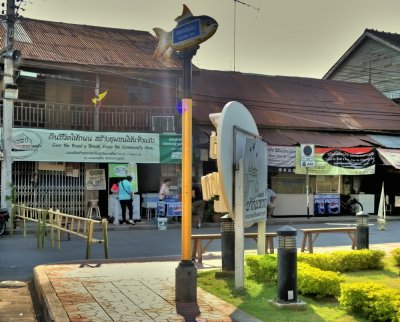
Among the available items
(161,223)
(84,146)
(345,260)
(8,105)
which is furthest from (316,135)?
(345,260)

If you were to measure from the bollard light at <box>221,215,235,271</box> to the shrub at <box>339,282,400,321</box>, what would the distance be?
8.15 feet

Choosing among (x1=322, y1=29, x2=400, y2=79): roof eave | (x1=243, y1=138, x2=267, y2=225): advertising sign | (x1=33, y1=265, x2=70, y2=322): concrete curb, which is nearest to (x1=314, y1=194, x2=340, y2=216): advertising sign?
(x1=322, y1=29, x2=400, y2=79): roof eave

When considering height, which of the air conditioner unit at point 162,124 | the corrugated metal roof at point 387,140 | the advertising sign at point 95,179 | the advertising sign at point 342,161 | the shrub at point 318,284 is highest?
the air conditioner unit at point 162,124

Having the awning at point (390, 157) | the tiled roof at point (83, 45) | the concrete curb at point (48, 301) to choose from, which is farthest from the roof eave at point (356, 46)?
the concrete curb at point (48, 301)

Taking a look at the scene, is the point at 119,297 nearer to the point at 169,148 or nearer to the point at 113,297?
the point at 113,297

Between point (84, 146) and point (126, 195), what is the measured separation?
259 centimetres

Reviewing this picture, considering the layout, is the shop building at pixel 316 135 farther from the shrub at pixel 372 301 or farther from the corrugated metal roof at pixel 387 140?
the shrub at pixel 372 301

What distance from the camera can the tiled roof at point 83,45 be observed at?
2114 centimetres

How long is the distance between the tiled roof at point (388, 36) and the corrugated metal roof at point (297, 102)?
11.1 feet

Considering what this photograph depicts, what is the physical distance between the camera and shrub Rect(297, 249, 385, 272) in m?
8.57

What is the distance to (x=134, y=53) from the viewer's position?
23.4 m

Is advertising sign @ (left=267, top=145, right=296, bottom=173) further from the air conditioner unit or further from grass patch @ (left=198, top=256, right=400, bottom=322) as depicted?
grass patch @ (left=198, top=256, right=400, bottom=322)

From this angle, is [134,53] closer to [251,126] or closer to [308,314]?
[251,126]

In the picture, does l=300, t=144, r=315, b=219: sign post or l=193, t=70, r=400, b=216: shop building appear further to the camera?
l=193, t=70, r=400, b=216: shop building
